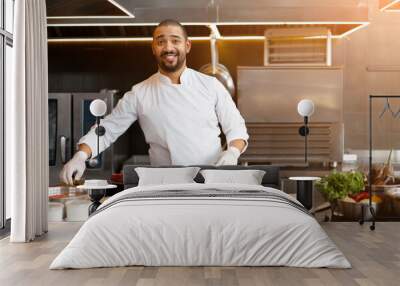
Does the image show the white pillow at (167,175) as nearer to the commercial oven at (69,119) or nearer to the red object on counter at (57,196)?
the red object on counter at (57,196)

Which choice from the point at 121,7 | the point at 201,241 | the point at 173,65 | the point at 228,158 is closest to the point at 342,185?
the point at 228,158

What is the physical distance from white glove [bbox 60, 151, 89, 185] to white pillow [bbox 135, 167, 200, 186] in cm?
65

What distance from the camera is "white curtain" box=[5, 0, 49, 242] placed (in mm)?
6223

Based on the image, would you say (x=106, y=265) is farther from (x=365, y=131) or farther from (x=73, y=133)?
(x=365, y=131)

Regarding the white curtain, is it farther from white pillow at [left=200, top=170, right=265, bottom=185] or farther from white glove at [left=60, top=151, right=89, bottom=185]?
white pillow at [left=200, top=170, right=265, bottom=185]

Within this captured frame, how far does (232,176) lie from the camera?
22.1ft

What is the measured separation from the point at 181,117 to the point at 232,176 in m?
0.82

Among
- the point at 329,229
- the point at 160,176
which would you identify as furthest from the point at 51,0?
the point at 329,229

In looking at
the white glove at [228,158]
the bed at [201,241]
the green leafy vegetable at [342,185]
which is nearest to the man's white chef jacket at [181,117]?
the white glove at [228,158]

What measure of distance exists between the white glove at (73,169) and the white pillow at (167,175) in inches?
25.7

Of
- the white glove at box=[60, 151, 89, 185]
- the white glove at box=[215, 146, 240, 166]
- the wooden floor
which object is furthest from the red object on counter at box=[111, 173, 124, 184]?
the wooden floor

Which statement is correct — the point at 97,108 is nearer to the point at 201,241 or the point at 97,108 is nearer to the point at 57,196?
the point at 57,196

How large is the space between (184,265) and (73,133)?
13.5ft

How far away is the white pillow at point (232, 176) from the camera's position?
6.73m
